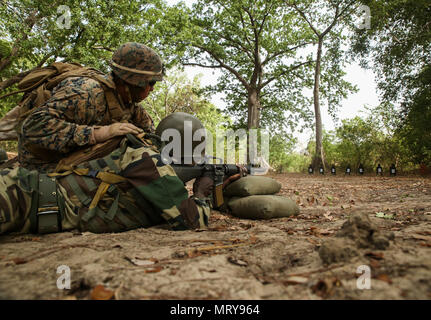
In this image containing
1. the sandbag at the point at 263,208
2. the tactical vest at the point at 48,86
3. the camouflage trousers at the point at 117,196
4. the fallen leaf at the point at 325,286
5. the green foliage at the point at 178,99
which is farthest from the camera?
the green foliage at the point at 178,99

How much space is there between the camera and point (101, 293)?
1.02 m

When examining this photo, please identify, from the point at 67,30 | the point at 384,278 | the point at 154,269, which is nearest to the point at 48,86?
the point at 154,269

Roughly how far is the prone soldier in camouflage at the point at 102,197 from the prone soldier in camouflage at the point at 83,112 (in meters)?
0.23

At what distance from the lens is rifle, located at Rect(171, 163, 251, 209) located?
113 inches

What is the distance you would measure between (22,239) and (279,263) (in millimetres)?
1677

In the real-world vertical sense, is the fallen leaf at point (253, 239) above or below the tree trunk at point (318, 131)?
below

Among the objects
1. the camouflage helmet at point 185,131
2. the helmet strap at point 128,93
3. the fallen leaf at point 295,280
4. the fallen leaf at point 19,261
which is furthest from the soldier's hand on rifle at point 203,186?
the fallen leaf at point 295,280

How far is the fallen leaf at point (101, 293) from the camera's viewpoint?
100 cm

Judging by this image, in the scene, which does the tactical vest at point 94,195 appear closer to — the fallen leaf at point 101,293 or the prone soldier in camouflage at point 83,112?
the prone soldier in camouflage at point 83,112

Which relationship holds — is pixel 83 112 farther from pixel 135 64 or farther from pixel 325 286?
pixel 325 286

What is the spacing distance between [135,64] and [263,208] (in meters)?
1.98

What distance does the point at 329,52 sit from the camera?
588 inches
